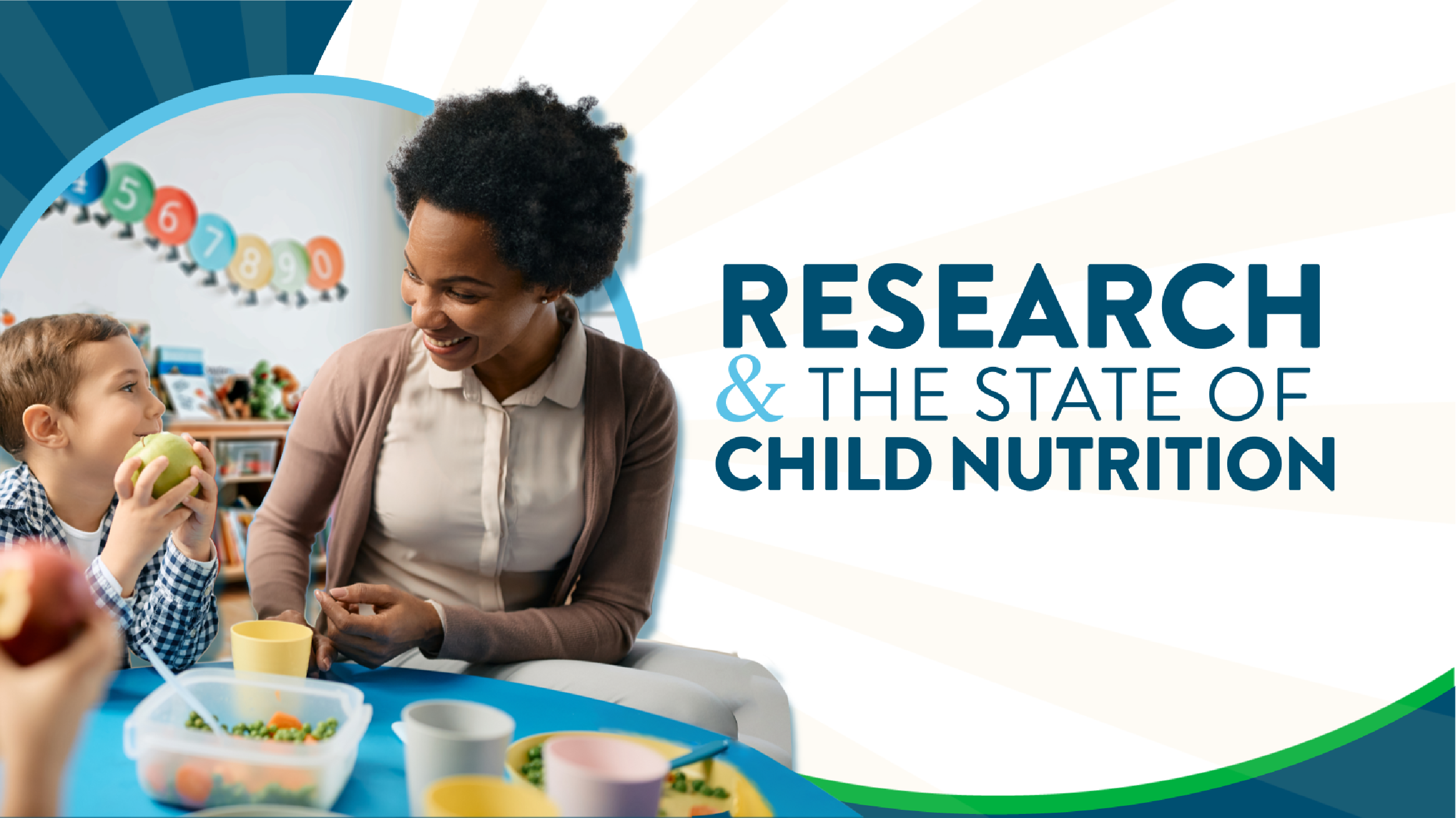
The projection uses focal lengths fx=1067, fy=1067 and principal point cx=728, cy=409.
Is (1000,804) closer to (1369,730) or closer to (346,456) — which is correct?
(1369,730)

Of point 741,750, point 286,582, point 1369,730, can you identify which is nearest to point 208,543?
point 286,582

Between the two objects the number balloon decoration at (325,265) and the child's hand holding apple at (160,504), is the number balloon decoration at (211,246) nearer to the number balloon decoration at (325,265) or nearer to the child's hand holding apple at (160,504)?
the number balloon decoration at (325,265)

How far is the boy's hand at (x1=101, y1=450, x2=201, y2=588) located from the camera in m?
1.08

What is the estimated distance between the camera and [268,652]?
37.9 inches

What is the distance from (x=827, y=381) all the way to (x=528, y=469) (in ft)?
2.77

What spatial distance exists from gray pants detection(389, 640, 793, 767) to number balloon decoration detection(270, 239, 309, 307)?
12.4 ft

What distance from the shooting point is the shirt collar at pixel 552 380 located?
4.72 ft

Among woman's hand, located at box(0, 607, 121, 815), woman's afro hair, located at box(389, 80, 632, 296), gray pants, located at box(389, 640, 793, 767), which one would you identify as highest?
woman's afro hair, located at box(389, 80, 632, 296)

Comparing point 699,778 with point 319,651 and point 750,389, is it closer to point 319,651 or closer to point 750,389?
point 319,651

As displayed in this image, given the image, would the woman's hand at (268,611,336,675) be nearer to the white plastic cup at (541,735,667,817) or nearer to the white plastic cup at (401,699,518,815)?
the white plastic cup at (401,699,518,815)

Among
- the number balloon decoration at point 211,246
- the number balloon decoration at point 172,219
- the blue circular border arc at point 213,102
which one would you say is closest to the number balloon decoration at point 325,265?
the number balloon decoration at point 211,246

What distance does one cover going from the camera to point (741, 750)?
0.90m

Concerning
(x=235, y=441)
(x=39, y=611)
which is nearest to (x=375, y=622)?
(x=39, y=611)

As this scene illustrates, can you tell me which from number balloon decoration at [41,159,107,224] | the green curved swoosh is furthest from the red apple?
number balloon decoration at [41,159,107,224]
